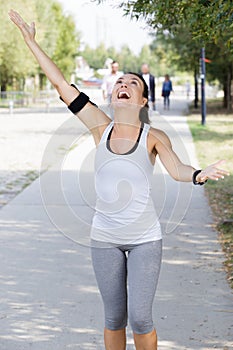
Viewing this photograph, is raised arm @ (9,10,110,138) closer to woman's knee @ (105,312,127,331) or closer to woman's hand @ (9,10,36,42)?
woman's hand @ (9,10,36,42)

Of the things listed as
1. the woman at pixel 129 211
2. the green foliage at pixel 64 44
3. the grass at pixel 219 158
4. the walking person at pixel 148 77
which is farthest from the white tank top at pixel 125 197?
the green foliage at pixel 64 44

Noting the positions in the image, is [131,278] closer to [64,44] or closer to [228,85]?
[228,85]

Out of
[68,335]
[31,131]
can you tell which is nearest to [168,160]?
[68,335]

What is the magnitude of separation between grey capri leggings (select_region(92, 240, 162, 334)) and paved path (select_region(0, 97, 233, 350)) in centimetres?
42

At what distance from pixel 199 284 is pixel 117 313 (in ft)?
8.69

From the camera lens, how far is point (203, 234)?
889cm

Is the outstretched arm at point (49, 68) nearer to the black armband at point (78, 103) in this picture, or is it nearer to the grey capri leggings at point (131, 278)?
the black armband at point (78, 103)

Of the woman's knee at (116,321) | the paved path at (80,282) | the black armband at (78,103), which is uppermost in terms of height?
the black armband at (78,103)

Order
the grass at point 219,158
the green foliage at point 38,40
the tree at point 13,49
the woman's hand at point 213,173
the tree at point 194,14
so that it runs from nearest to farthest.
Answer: the woman's hand at point 213,173 → the tree at point 194,14 → the grass at point 219,158 → the tree at point 13,49 → the green foliage at point 38,40

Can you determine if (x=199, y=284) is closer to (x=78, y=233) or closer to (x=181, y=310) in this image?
(x=181, y=310)

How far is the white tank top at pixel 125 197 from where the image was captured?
3.97m

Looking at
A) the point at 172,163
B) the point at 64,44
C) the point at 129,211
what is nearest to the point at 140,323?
the point at 129,211

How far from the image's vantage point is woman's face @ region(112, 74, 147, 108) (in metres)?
4.11

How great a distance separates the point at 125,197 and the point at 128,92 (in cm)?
59
